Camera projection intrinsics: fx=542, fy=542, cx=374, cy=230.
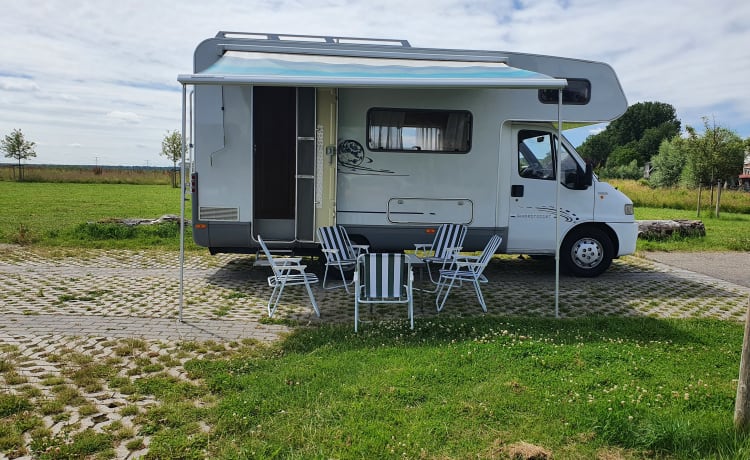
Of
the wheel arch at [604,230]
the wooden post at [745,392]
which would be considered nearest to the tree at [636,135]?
the wheel arch at [604,230]

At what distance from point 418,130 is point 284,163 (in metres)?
2.00

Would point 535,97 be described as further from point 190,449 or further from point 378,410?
point 190,449

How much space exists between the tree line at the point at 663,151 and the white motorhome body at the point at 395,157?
96 centimetres

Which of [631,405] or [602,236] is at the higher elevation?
[602,236]

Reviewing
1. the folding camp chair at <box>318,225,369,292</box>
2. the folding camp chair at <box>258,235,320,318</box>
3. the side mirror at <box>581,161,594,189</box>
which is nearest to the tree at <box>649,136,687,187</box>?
the side mirror at <box>581,161,594,189</box>

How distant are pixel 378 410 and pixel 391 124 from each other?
186 inches

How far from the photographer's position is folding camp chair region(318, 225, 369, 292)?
22.0 ft

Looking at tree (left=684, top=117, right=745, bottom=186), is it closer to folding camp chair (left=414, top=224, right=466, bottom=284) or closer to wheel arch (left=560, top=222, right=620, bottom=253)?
wheel arch (left=560, top=222, right=620, bottom=253)

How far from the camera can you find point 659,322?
5695 millimetres

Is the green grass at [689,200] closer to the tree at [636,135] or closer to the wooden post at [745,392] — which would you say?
the wooden post at [745,392]

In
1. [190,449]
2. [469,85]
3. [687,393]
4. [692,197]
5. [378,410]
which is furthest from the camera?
[692,197]

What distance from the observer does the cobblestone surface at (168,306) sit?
4059 mm

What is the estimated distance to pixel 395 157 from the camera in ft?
24.2

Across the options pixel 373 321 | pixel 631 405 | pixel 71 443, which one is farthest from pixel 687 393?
pixel 71 443
